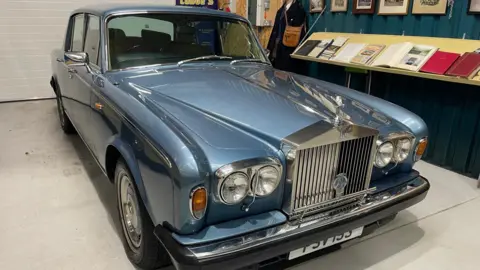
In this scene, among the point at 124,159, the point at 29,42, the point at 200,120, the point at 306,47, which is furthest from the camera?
the point at 29,42

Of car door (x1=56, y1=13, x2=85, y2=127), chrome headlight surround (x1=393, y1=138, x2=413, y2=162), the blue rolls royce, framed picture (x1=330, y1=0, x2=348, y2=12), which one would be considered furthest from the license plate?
framed picture (x1=330, y1=0, x2=348, y2=12)

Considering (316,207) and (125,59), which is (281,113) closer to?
(316,207)

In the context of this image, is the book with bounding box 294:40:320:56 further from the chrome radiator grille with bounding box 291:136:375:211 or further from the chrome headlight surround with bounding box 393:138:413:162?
the chrome radiator grille with bounding box 291:136:375:211

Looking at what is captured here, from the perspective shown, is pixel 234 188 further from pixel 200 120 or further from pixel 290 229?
pixel 200 120

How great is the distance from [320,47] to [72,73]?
295 centimetres

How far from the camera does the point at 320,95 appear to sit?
2328mm

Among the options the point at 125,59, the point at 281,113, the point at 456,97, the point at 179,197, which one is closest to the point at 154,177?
the point at 179,197

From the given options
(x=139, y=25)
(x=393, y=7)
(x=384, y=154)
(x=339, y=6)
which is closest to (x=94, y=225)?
(x=139, y=25)

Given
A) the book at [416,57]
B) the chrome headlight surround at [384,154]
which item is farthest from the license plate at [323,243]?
the book at [416,57]

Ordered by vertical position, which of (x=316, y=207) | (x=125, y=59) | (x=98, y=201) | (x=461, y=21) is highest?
(x=461, y=21)

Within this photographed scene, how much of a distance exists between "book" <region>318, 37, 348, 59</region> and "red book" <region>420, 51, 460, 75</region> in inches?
47.9

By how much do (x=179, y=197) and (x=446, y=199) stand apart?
2445 millimetres

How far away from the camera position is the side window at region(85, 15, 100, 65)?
8.51ft

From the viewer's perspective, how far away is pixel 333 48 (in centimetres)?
448
